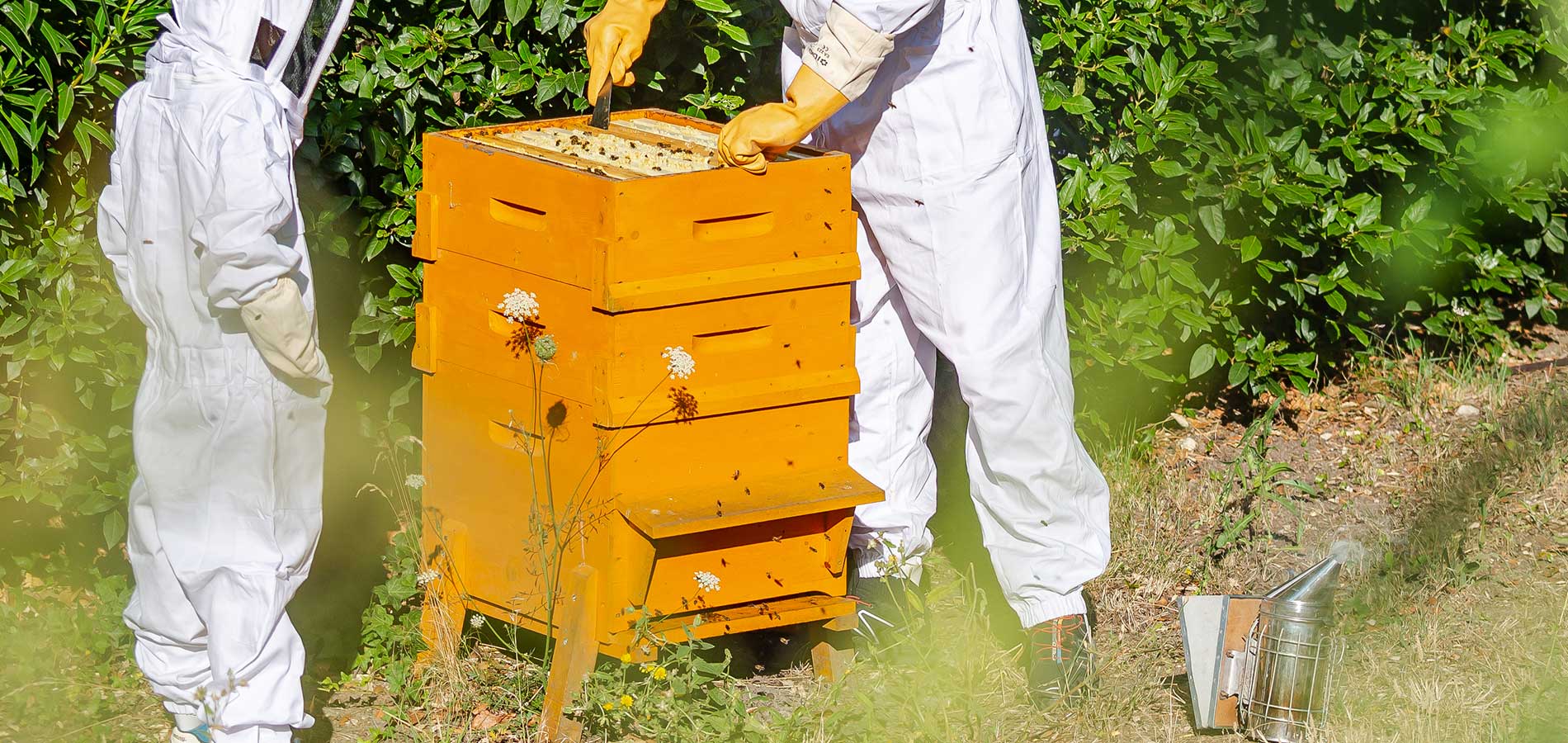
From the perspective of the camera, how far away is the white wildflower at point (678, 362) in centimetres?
309

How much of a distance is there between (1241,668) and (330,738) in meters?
1.99

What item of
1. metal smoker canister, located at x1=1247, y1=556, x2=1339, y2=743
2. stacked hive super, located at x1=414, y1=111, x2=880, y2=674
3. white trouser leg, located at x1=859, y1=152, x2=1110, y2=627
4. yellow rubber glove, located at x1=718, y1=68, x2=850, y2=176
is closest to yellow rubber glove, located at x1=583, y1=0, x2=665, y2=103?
stacked hive super, located at x1=414, y1=111, x2=880, y2=674

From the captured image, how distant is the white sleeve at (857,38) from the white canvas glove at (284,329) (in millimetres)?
1140

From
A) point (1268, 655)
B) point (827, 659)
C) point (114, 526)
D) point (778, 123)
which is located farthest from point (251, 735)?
point (1268, 655)

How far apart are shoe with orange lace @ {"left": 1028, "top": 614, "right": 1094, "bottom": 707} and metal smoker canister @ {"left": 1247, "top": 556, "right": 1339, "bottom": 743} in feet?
1.27

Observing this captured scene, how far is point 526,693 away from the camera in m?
3.56

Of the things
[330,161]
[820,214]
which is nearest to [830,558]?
[820,214]

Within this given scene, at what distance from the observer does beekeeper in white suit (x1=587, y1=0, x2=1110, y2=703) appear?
131 inches

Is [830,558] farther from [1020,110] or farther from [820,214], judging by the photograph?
[1020,110]

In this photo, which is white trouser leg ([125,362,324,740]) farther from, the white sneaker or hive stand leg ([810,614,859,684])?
hive stand leg ([810,614,859,684])

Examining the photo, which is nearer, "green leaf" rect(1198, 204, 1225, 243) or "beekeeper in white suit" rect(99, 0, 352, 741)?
"beekeeper in white suit" rect(99, 0, 352, 741)

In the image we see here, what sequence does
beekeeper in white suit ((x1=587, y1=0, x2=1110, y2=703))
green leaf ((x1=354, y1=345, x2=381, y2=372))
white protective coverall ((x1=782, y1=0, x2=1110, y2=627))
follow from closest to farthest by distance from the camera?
1. beekeeper in white suit ((x1=587, y1=0, x2=1110, y2=703))
2. white protective coverall ((x1=782, y1=0, x2=1110, y2=627))
3. green leaf ((x1=354, y1=345, x2=381, y2=372))

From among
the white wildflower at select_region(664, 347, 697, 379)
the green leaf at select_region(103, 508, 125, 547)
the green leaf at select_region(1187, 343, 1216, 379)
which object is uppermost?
the white wildflower at select_region(664, 347, 697, 379)

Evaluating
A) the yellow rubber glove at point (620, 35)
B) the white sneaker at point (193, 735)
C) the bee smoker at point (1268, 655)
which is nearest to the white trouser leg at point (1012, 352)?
the bee smoker at point (1268, 655)
